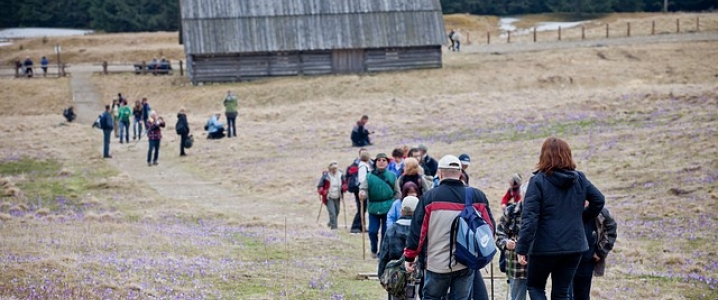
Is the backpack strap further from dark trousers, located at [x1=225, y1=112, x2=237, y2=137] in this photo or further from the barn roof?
the barn roof

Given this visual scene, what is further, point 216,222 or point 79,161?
point 79,161

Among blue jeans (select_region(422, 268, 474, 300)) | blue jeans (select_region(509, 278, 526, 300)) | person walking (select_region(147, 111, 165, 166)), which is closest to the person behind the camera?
blue jeans (select_region(422, 268, 474, 300))

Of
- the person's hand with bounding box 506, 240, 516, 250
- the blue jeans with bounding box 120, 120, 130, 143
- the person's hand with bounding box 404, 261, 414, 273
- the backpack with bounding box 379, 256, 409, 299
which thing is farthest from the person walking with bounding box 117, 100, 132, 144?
the person's hand with bounding box 404, 261, 414, 273

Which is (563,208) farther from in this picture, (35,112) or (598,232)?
(35,112)

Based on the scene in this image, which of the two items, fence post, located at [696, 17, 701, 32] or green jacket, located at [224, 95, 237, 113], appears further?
fence post, located at [696, 17, 701, 32]

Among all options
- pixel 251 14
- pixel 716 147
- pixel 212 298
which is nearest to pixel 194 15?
pixel 251 14

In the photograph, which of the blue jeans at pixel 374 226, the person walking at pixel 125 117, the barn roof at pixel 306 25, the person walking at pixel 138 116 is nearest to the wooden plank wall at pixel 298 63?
the barn roof at pixel 306 25

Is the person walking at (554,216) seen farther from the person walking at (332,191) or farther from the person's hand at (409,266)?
the person walking at (332,191)

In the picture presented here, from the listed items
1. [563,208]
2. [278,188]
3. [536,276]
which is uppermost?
[563,208]

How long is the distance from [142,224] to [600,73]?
3900 cm

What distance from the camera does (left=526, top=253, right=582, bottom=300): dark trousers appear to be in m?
9.20

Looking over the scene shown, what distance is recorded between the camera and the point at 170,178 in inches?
1200

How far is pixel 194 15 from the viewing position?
2231 inches

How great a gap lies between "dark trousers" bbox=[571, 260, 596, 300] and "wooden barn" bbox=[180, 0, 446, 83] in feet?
157
